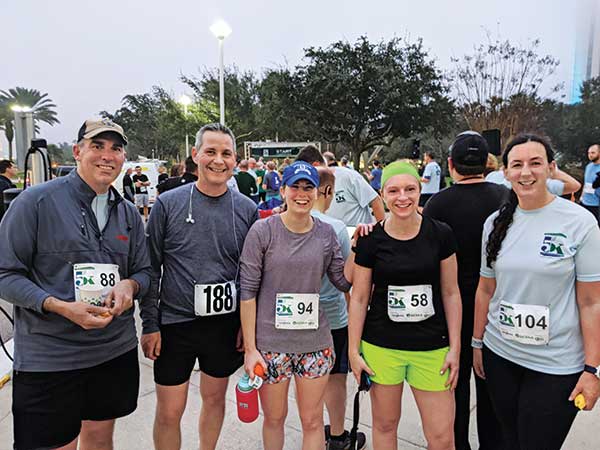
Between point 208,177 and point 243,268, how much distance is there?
540mm

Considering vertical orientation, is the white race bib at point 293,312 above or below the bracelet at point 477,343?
above

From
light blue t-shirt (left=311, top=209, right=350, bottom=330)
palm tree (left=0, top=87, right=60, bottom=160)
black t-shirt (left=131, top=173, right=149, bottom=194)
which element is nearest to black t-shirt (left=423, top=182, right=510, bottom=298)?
light blue t-shirt (left=311, top=209, right=350, bottom=330)

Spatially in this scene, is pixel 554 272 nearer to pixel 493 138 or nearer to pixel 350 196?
pixel 350 196

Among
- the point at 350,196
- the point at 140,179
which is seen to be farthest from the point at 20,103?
the point at 350,196

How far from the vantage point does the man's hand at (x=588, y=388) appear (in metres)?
1.79

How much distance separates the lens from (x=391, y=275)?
2.09m

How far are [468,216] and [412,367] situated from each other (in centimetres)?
89

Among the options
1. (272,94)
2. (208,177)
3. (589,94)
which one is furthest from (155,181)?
→ (589,94)

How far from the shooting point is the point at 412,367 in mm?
2113

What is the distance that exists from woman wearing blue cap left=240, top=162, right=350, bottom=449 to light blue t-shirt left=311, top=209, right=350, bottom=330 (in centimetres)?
33

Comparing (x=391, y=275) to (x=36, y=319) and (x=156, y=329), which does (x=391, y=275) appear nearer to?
(x=156, y=329)

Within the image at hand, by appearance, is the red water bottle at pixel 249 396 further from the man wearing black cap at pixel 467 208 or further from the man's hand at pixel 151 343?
the man wearing black cap at pixel 467 208

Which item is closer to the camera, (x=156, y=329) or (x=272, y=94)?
(x=156, y=329)

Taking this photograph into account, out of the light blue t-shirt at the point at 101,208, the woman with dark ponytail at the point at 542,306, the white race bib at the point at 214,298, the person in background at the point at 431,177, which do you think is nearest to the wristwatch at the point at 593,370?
the woman with dark ponytail at the point at 542,306
